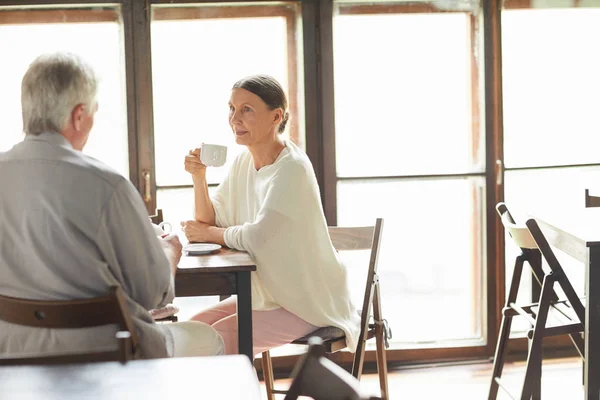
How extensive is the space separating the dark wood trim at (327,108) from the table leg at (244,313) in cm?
140

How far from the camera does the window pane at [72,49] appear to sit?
12.2ft

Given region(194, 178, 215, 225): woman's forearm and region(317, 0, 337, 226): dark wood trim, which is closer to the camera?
region(194, 178, 215, 225): woman's forearm

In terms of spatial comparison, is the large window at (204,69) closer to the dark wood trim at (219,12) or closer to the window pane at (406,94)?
the dark wood trim at (219,12)

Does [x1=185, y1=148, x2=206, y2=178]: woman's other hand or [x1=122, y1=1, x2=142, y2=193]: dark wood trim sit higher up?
[x1=122, y1=1, x2=142, y2=193]: dark wood trim

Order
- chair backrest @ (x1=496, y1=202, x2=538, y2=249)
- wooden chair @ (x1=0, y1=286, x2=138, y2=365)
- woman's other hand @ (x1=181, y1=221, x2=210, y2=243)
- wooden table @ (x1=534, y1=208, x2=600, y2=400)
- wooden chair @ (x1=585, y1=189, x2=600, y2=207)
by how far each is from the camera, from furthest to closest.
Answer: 1. wooden chair @ (x1=585, y1=189, x2=600, y2=207)
2. chair backrest @ (x1=496, y1=202, x2=538, y2=249)
3. woman's other hand @ (x1=181, y1=221, x2=210, y2=243)
4. wooden table @ (x1=534, y1=208, x2=600, y2=400)
5. wooden chair @ (x1=0, y1=286, x2=138, y2=365)

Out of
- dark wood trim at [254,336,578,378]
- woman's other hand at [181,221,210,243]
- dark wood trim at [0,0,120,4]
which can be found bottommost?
dark wood trim at [254,336,578,378]

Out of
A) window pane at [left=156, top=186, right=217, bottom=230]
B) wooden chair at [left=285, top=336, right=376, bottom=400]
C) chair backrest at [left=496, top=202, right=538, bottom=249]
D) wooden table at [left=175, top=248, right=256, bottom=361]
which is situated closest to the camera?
wooden chair at [left=285, top=336, right=376, bottom=400]

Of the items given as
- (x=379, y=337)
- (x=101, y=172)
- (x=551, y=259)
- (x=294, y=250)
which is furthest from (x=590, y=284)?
(x=101, y=172)

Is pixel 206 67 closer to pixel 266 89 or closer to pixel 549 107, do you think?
pixel 266 89

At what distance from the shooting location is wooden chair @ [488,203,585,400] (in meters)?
2.87

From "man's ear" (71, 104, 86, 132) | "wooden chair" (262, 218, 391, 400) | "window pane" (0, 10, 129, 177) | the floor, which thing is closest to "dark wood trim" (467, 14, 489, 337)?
the floor

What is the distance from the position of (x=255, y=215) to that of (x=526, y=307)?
1058 mm

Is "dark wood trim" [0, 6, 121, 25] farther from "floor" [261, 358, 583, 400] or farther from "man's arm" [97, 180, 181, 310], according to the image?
"man's arm" [97, 180, 181, 310]

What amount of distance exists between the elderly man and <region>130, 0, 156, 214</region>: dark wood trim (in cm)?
177
